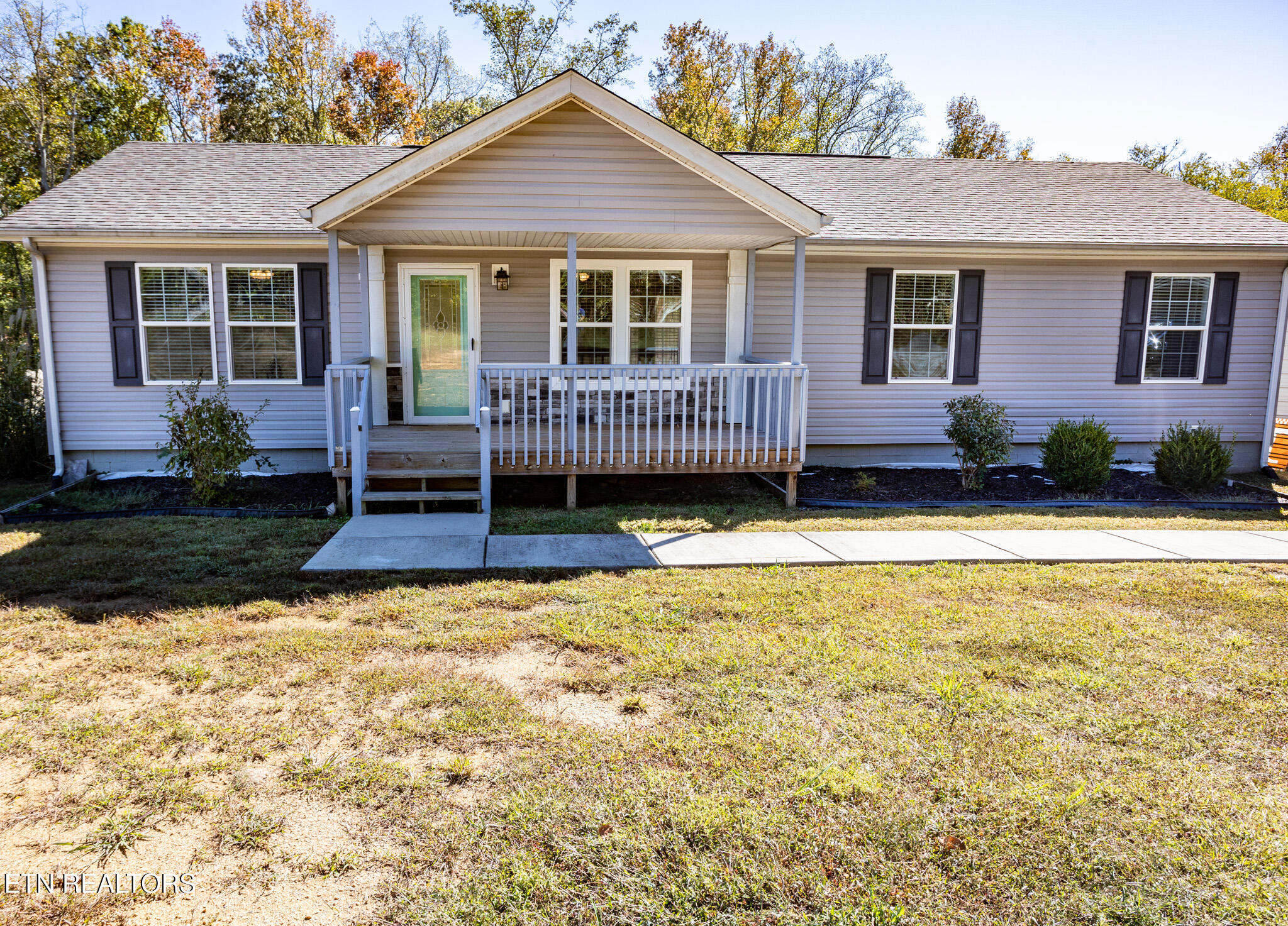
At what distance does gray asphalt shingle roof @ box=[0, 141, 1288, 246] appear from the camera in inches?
382

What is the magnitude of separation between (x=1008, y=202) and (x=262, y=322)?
34.1 ft

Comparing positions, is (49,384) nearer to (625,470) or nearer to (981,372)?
(625,470)

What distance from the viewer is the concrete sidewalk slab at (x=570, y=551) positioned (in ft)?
20.4

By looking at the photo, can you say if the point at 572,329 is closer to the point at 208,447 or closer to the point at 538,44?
the point at 208,447

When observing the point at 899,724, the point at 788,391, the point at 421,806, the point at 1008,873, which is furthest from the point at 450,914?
the point at 788,391

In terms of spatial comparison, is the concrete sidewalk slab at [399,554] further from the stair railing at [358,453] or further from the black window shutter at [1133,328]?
the black window shutter at [1133,328]

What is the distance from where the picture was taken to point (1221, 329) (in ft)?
37.1

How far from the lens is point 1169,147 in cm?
2939

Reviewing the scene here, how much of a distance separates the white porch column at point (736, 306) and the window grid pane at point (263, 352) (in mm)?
5510

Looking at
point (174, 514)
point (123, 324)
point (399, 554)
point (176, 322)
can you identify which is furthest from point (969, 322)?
point (123, 324)

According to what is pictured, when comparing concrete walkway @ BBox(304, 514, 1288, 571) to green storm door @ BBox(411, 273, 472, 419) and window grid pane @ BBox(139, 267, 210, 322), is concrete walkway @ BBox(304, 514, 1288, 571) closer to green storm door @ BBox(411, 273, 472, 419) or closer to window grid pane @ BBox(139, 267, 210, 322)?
green storm door @ BBox(411, 273, 472, 419)

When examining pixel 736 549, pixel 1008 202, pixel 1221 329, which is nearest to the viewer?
pixel 736 549

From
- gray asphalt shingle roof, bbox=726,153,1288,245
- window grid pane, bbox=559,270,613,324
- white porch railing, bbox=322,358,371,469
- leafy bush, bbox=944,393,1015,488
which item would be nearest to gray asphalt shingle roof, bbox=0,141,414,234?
white porch railing, bbox=322,358,371,469

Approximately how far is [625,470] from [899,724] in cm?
509
